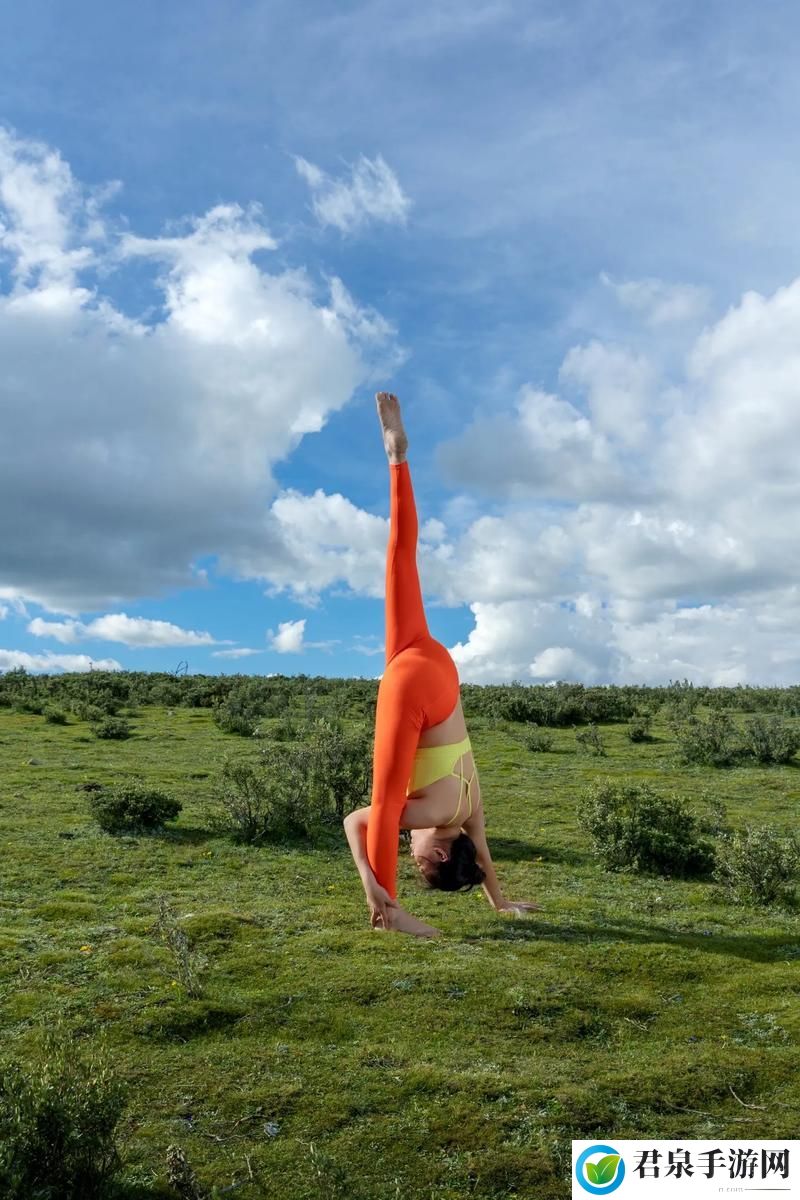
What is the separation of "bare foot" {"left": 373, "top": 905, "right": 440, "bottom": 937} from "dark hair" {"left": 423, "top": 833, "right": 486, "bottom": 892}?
516 mm

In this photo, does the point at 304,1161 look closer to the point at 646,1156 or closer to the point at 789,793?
the point at 646,1156

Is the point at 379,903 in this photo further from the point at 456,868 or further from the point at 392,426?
the point at 392,426

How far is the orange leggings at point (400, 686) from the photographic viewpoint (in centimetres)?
1052

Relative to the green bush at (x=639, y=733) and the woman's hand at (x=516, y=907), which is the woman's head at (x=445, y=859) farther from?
the green bush at (x=639, y=733)

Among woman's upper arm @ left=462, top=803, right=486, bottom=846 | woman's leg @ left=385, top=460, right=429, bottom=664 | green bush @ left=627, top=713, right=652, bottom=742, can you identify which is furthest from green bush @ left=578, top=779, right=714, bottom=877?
green bush @ left=627, top=713, right=652, bottom=742

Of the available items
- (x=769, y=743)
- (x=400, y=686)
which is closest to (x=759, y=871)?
(x=400, y=686)

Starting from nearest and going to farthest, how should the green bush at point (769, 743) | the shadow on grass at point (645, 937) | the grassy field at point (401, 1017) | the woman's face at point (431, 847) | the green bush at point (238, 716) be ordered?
1. the grassy field at point (401, 1017)
2. the woman's face at point (431, 847)
3. the shadow on grass at point (645, 937)
4. the green bush at point (769, 743)
5. the green bush at point (238, 716)

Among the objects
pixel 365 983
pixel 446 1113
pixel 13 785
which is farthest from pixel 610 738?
pixel 446 1113

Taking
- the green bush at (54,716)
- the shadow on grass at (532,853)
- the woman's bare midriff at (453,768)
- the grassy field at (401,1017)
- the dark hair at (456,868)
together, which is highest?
the green bush at (54,716)

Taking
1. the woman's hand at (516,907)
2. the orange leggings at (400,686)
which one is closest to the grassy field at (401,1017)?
the woman's hand at (516,907)

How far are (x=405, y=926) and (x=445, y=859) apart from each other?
0.92 m

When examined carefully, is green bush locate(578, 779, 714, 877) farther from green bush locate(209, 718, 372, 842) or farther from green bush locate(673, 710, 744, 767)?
green bush locate(673, 710, 744, 767)

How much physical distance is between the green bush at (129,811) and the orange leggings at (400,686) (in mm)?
9804

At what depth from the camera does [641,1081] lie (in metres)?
8.12
